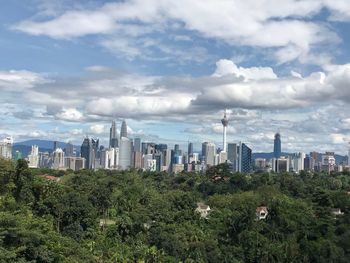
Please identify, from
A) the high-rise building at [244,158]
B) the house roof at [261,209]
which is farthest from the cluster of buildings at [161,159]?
the house roof at [261,209]

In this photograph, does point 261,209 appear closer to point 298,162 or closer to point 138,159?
point 298,162

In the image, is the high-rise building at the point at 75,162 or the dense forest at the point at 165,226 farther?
the high-rise building at the point at 75,162

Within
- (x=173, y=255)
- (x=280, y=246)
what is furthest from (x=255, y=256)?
(x=173, y=255)

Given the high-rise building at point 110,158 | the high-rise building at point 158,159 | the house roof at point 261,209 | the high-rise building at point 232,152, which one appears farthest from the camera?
the high-rise building at point 232,152

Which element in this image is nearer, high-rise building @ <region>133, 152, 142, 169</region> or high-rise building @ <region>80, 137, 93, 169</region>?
high-rise building @ <region>80, 137, 93, 169</region>

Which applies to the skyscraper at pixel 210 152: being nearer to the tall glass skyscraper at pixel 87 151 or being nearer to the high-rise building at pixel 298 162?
the high-rise building at pixel 298 162

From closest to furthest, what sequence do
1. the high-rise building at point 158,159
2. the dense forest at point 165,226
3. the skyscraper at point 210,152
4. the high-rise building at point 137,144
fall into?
the dense forest at point 165,226 < the high-rise building at point 158,159 < the skyscraper at point 210,152 < the high-rise building at point 137,144

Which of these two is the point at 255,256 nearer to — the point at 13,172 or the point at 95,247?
the point at 95,247

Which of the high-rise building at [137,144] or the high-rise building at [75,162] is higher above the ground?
the high-rise building at [137,144]

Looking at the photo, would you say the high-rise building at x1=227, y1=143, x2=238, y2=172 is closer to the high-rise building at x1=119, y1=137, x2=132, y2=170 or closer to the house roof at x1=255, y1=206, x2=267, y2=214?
the high-rise building at x1=119, y1=137, x2=132, y2=170

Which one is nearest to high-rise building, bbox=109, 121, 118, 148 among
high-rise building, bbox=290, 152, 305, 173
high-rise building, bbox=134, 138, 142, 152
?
high-rise building, bbox=134, 138, 142, 152

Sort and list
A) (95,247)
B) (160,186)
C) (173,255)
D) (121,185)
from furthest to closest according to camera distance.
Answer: (160,186) → (121,185) → (173,255) → (95,247)
